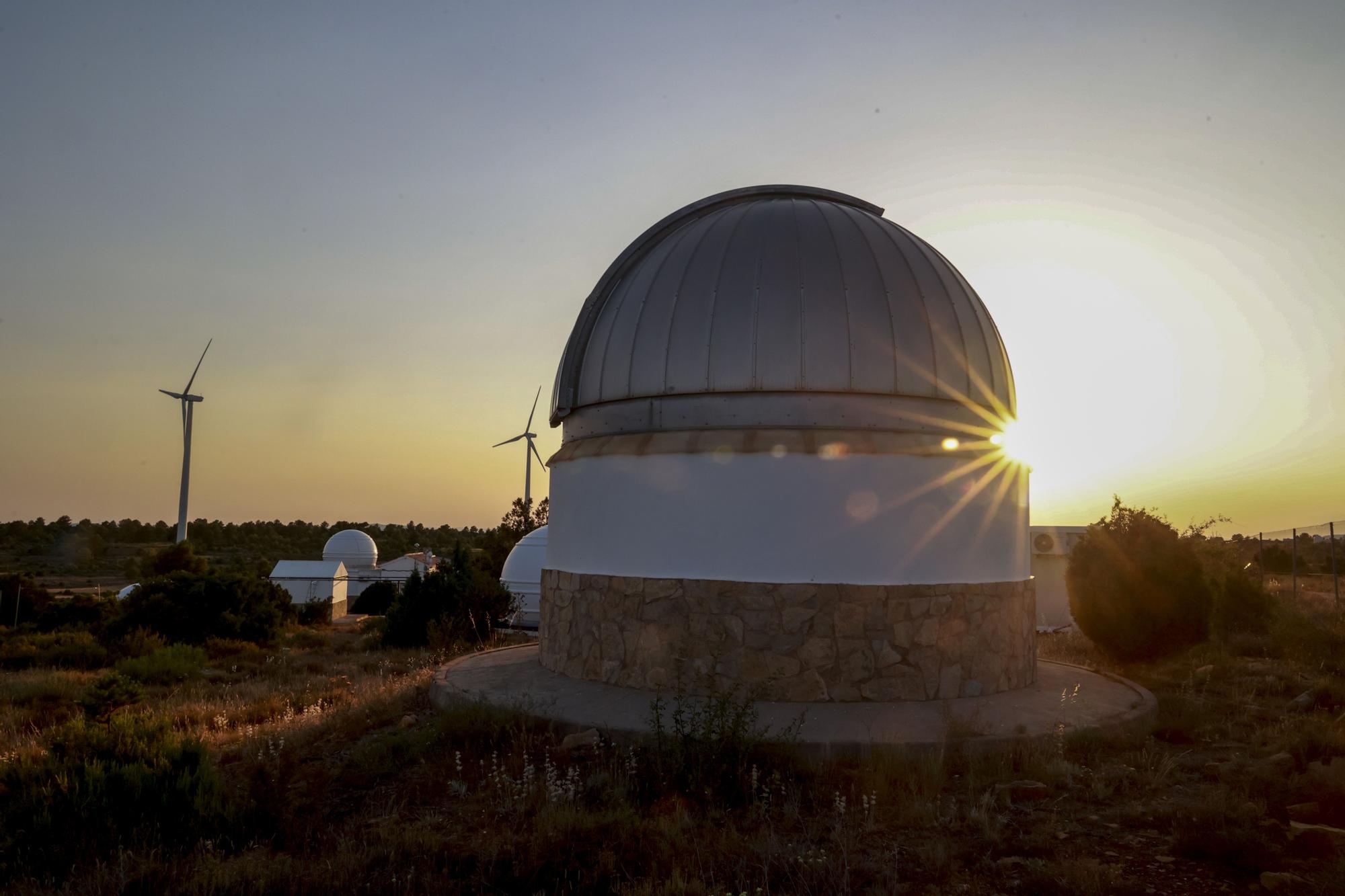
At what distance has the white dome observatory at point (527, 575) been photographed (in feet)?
86.0

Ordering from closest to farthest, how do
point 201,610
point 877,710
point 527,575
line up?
point 877,710 < point 201,610 < point 527,575

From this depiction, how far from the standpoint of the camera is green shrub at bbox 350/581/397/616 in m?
37.1

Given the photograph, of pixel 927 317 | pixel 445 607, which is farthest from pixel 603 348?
pixel 445 607

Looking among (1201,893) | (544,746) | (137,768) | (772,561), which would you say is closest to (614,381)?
(772,561)

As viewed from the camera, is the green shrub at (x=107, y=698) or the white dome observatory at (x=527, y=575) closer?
the green shrub at (x=107, y=698)

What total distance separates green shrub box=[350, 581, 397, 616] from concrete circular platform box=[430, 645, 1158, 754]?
2808 cm

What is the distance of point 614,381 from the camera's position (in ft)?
35.0

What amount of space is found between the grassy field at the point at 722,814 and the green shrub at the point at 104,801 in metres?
0.05

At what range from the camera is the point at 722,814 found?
6180 mm

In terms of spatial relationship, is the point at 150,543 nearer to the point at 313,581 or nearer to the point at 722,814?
the point at 313,581

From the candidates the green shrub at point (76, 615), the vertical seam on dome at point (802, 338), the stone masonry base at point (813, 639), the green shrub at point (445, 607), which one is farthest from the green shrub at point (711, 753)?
the green shrub at point (76, 615)

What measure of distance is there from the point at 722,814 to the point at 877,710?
2968 mm

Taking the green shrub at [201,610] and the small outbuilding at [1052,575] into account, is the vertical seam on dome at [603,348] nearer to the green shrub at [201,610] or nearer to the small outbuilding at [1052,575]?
the green shrub at [201,610]

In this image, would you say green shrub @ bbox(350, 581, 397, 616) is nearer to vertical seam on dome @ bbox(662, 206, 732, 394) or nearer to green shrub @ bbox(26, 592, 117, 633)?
green shrub @ bbox(26, 592, 117, 633)
